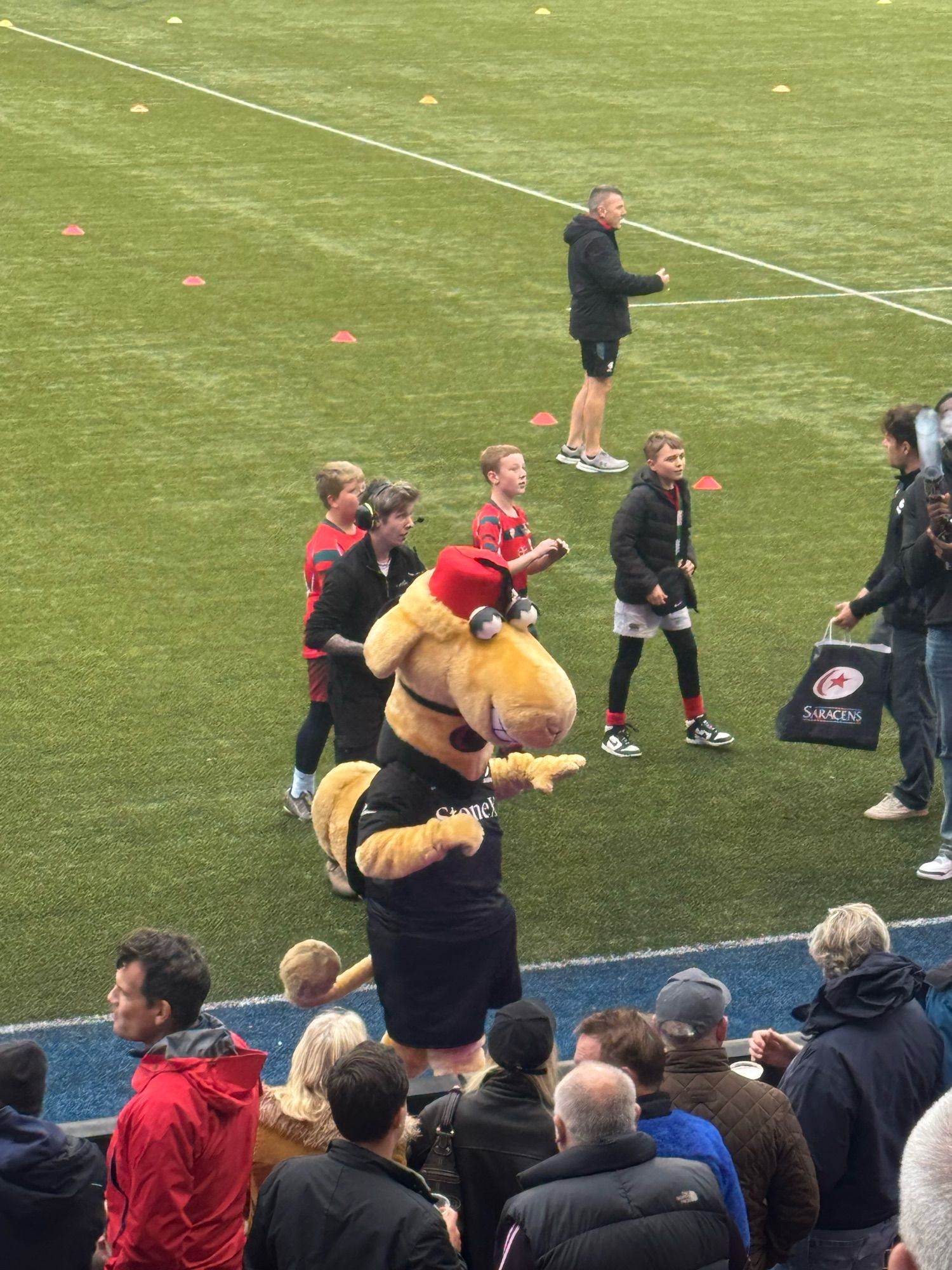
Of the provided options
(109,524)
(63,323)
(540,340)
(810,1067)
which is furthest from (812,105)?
(810,1067)

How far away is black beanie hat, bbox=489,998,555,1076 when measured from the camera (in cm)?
438

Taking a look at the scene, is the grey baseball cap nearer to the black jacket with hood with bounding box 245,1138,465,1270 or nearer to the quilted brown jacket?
the quilted brown jacket

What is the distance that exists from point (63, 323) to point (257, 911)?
947 cm

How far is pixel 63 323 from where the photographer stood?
15.6m

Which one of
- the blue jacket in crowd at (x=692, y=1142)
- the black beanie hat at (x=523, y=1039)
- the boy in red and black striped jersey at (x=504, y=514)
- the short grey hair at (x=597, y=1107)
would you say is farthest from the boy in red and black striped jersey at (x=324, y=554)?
the short grey hair at (x=597, y=1107)

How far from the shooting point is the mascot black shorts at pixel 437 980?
18.1ft

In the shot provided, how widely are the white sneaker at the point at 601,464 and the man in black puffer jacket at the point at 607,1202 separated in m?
9.00

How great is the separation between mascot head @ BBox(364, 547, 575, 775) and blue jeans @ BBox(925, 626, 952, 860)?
267 centimetres

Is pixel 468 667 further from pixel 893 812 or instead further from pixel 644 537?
pixel 893 812

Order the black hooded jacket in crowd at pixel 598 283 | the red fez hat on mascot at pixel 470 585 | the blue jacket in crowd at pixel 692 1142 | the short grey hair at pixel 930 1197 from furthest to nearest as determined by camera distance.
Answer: the black hooded jacket in crowd at pixel 598 283 < the red fez hat on mascot at pixel 470 585 < the blue jacket in crowd at pixel 692 1142 < the short grey hair at pixel 930 1197

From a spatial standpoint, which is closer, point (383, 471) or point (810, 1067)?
point (810, 1067)

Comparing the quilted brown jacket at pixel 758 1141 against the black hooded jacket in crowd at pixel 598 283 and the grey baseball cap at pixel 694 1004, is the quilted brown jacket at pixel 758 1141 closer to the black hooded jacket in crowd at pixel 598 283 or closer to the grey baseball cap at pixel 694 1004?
the grey baseball cap at pixel 694 1004

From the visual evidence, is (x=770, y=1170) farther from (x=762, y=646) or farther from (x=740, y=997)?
(x=762, y=646)

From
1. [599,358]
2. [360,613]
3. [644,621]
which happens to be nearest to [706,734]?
[644,621]
